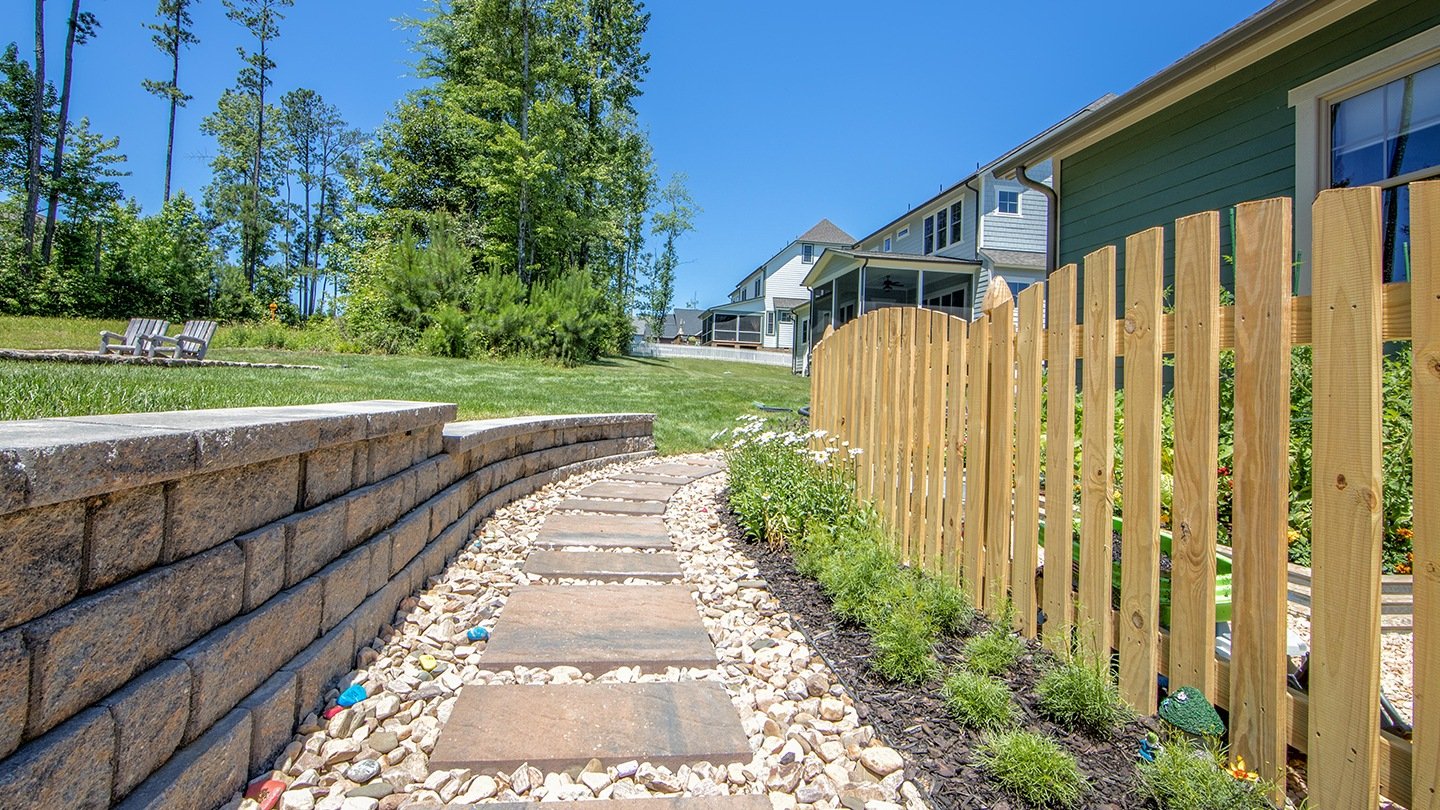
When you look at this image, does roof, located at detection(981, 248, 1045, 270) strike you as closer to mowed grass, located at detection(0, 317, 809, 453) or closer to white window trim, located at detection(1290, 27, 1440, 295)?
mowed grass, located at detection(0, 317, 809, 453)

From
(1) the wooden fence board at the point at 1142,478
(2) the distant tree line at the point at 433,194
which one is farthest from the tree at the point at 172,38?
(1) the wooden fence board at the point at 1142,478

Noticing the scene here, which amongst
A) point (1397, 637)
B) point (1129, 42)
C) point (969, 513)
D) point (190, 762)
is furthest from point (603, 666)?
point (1129, 42)

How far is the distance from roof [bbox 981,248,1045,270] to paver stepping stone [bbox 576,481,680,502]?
526 inches

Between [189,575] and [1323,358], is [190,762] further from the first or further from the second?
[1323,358]

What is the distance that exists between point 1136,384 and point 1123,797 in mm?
995

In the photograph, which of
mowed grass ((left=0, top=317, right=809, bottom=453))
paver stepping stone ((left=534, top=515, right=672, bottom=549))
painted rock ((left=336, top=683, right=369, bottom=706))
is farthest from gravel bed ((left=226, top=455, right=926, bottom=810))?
mowed grass ((left=0, top=317, right=809, bottom=453))

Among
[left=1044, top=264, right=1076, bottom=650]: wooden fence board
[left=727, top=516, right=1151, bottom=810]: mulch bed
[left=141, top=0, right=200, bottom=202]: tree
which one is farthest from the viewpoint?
[left=141, top=0, right=200, bottom=202]: tree

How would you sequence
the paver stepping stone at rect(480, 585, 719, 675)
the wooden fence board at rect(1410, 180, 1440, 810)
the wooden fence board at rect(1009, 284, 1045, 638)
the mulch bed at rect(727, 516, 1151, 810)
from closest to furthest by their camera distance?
the wooden fence board at rect(1410, 180, 1440, 810) < the mulch bed at rect(727, 516, 1151, 810) < the wooden fence board at rect(1009, 284, 1045, 638) < the paver stepping stone at rect(480, 585, 719, 675)

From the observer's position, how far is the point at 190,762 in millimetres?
1335

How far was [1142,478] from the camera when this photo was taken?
5.92ft

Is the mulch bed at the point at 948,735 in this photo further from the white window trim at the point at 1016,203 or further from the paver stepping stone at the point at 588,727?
the white window trim at the point at 1016,203

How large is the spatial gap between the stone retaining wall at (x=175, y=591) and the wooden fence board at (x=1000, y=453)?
2.12 meters

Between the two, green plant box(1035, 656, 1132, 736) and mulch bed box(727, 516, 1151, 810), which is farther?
green plant box(1035, 656, 1132, 736)

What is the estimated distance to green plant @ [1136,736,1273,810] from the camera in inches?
55.2
